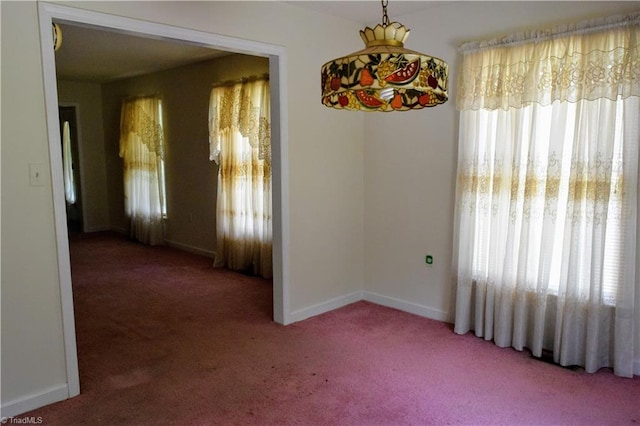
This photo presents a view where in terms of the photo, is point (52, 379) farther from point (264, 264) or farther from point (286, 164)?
point (264, 264)

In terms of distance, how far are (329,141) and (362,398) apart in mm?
2152

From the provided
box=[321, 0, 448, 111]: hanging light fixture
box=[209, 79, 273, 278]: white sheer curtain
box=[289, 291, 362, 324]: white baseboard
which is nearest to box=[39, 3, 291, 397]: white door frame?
box=[289, 291, 362, 324]: white baseboard

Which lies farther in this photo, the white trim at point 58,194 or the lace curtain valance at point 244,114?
the lace curtain valance at point 244,114

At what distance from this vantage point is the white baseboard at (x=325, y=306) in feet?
13.0

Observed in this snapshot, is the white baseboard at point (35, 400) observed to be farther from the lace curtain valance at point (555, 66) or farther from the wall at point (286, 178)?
the lace curtain valance at point (555, 66)

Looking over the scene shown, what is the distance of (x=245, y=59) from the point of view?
5.36 metres

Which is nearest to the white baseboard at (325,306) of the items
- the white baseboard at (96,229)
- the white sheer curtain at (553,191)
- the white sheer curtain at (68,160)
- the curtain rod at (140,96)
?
the white sheer curtain at (553,191)

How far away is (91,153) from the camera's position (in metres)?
8.30

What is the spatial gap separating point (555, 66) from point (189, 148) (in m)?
4.71

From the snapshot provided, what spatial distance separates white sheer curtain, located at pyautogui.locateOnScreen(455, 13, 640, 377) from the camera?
2.86 meters

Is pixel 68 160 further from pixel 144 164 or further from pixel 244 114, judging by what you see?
pixel 244 114

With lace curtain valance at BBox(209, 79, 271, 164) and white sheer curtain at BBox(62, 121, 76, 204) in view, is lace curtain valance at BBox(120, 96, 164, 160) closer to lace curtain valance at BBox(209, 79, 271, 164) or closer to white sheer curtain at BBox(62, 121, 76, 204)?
lace curtain valance at BBox(209, 79, 271, 164)

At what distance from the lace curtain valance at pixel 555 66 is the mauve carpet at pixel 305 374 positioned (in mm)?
1756

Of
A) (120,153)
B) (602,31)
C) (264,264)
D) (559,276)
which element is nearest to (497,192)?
(559,276)
